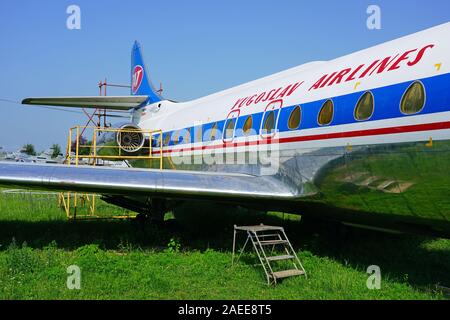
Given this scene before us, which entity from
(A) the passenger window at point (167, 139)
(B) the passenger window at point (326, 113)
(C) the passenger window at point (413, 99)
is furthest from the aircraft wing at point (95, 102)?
(C) the passenger window at point (413, 99)

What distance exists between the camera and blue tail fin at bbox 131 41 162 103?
63.8ft

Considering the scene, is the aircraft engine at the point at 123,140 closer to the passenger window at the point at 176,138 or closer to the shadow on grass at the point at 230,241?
the passenger window at the point at 176,138

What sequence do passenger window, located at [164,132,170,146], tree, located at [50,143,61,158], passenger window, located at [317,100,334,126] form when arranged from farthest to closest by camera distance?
tree, located at [50,143,61,158], passenger window, located at [164,132,170,146], passenger window, located at [317,100,334,126]

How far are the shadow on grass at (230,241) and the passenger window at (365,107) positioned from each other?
2.43 meters

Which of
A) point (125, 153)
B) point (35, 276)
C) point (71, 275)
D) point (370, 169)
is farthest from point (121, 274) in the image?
point (125, 153)

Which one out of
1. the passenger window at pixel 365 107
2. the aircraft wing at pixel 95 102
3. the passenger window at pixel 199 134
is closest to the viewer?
the passenger window at pixel 365 107

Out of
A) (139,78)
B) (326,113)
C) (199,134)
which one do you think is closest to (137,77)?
(139,78)

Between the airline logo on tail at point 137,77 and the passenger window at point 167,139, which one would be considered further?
the airline logo on tail at point 137,77

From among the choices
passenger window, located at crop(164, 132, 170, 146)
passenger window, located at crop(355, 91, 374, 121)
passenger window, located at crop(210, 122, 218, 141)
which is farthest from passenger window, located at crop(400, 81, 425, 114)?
passenger window, located at crop(164, 132, 170, 146)

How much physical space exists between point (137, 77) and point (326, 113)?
14907mm

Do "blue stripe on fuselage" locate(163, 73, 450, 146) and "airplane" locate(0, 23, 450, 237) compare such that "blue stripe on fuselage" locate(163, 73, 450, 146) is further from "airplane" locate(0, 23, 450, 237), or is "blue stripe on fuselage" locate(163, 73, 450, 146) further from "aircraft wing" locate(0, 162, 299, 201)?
"aircraft wing" locate(0, 162, 299, 201)

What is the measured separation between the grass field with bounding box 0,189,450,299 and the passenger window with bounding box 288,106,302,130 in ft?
7.62

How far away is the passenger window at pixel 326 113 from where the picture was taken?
741 centimetres

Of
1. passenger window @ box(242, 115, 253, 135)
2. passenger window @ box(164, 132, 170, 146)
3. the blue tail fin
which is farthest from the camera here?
the blue tail fin
